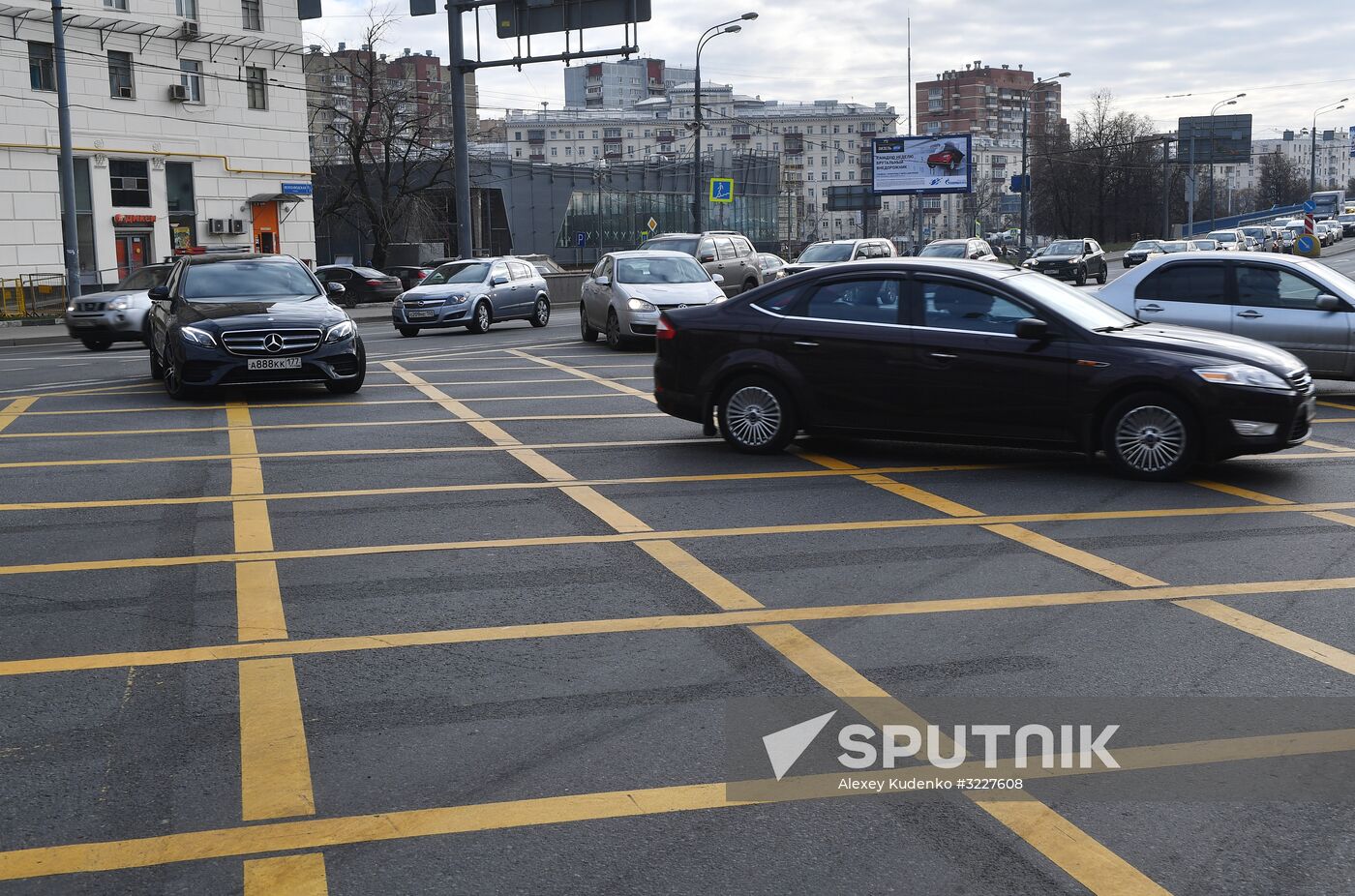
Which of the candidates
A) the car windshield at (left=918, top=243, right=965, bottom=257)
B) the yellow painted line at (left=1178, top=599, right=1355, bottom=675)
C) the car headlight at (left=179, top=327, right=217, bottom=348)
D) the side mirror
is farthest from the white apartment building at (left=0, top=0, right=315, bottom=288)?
the yellow painted line at (left=1178, top=599, right=1355, bottom=675)

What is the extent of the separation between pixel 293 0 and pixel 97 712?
47.6m

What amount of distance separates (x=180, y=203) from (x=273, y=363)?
109ft

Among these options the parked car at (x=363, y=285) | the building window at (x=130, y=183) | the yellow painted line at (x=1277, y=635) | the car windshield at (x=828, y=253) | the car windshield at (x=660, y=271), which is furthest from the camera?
the parked car at (x=363, y=285)

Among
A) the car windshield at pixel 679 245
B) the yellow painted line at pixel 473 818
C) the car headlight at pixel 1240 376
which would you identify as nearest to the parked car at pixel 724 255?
the car windshield at pixel 679 245

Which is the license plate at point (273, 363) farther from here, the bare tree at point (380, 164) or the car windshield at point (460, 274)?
the bare tree at point (380, 164)

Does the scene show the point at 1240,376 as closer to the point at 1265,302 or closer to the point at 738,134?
the point at 1265,302

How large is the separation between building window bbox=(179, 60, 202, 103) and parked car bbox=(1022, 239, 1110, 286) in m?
26.5

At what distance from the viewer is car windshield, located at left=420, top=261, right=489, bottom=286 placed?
91.9ft

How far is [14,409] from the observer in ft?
48.0

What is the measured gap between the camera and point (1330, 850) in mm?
3811

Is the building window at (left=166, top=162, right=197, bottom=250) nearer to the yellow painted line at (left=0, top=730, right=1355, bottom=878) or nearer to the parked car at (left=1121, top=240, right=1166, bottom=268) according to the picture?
the parked car at (left=1121, top=240, right=1166, bottom=268)

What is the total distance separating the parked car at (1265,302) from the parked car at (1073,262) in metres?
31.1

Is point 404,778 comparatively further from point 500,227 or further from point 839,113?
point 839,113

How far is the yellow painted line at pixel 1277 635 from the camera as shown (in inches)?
219
